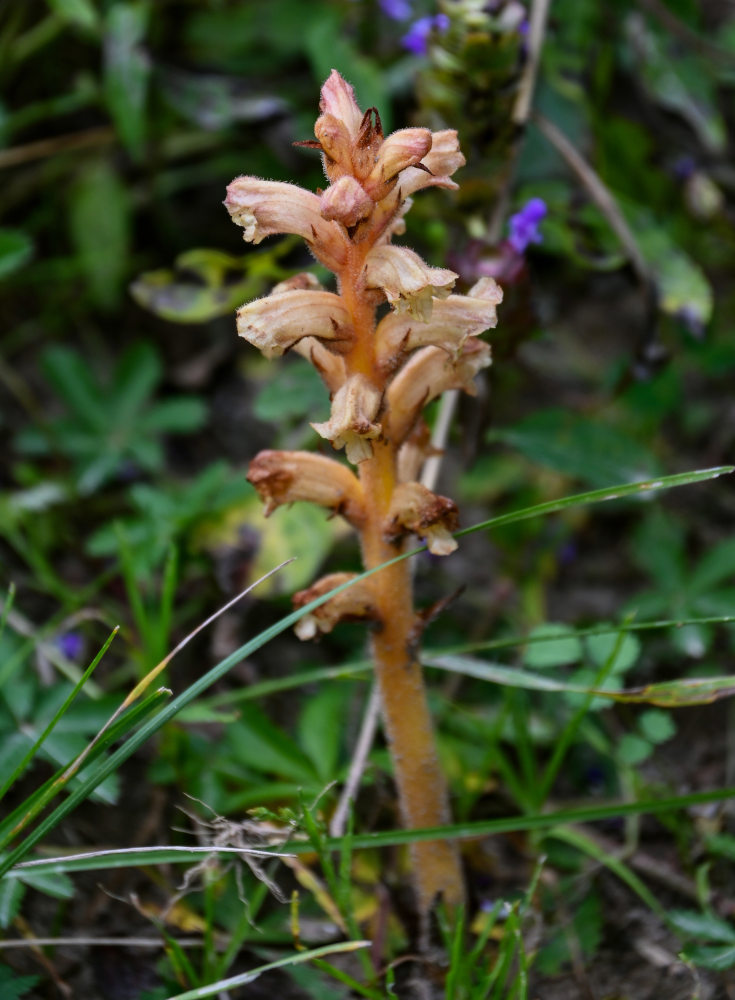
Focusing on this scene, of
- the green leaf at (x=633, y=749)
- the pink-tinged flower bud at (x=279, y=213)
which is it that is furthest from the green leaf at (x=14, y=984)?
the pink-tinged flower bud at (x=279, y=213)

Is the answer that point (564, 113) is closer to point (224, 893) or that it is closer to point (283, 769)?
point (283, 769)

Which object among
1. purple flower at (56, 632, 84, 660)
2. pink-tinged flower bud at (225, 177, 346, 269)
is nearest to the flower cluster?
pink-tinged flower bud at (225, 177, 346, 269)

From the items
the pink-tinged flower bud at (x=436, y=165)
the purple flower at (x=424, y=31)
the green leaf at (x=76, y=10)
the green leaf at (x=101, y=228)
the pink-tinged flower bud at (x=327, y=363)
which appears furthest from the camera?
the green leaf at (x=101, y=228)

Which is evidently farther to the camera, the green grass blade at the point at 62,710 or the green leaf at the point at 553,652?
the green leaf at the point at 553,652

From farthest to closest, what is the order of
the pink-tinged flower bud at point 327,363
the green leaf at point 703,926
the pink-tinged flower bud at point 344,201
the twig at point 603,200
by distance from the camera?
1. the twig at point 603,200
2. the green leaf at point 703,926
3. the pink-tinged flower bud at point 327,363
4. the pink-tinged flower bud at point 344,201

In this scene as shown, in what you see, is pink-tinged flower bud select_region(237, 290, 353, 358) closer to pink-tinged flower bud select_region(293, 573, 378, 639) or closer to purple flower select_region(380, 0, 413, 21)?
pink-tinged flower bud select_region(293, 573, 378, 639)

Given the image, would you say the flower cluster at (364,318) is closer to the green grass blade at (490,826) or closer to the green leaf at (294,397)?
the green grass blade at (490,826)

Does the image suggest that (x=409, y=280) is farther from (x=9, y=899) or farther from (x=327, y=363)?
(x=9, y=899)

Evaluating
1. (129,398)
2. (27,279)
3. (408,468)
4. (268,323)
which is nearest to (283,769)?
(408,468)
